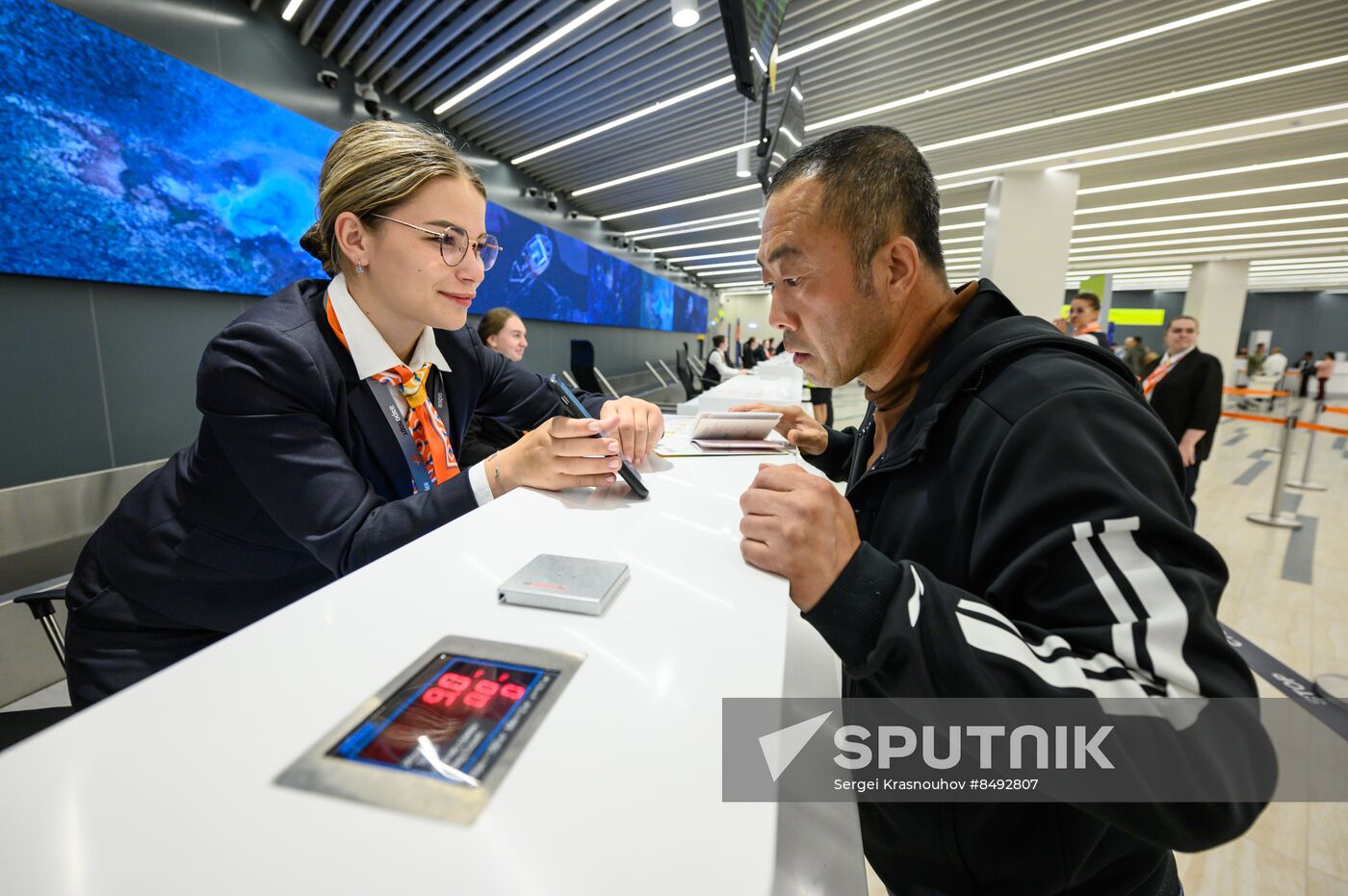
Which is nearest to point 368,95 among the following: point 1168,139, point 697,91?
point 697,91

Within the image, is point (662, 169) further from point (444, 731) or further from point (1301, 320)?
point (1301, 320)

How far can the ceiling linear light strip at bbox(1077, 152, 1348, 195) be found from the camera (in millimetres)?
7043

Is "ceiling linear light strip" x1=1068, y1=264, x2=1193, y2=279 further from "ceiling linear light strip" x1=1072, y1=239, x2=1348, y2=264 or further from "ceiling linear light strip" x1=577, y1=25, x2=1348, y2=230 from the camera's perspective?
"ceiling linear light strip" x1=577, y1=25, x2=1348, y2=230

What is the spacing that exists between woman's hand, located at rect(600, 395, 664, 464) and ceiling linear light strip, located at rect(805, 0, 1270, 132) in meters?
6.15

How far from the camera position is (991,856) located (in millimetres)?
819

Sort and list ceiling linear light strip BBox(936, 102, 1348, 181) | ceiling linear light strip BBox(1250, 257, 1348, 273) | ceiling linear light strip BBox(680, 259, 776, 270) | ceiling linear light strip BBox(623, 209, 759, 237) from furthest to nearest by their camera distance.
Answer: ceiling linear light strip BBox(680, 259, 776, 270) < ceiling linear light strip BBox(1250, 257, 1348, 273) < ceiling linear light strip BBox(623, 209, 759, 237) < ceiling linear light strip BBox(936, 102, 1348, 181)

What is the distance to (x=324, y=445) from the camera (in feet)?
3.09

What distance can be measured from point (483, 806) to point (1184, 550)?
0.75m

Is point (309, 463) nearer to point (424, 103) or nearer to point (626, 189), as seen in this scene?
point (424, 103)


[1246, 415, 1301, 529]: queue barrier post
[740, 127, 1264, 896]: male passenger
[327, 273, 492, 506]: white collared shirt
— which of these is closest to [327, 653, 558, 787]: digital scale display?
[740, 127, 1264, 896]: male passenger

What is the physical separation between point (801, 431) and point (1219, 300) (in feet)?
61.4

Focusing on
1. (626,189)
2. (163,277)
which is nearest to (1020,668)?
(163,277)

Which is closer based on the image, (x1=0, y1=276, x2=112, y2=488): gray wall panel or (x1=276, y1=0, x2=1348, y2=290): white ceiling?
(x1=0, y1=276, x2=112, y2=488): gray wall panel

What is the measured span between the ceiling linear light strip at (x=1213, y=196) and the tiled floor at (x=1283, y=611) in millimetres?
4279
